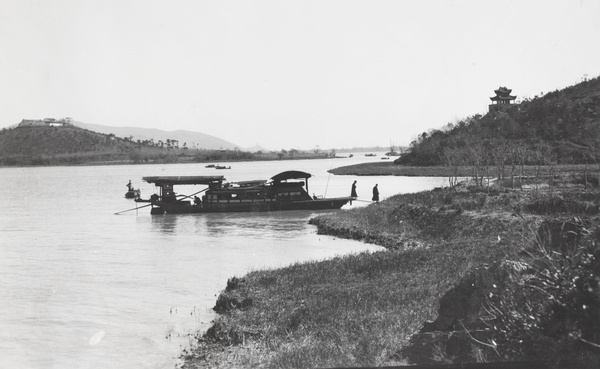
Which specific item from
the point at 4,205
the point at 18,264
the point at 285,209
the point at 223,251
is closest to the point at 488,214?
the point at 223,251

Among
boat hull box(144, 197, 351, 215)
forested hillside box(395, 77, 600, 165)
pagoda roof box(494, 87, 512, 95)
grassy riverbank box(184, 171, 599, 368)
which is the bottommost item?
boat hull box(144, 197, 351, 215)

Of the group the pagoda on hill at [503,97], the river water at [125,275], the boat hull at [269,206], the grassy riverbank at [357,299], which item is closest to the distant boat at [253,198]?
the boat hull at [269,206]

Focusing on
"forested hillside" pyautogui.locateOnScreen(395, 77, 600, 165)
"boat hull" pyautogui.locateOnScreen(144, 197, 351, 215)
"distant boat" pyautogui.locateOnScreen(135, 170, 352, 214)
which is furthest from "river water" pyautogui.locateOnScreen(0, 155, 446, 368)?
"forested hillside" pyautogui.locateOnScreen(395, 77, 600, 165)

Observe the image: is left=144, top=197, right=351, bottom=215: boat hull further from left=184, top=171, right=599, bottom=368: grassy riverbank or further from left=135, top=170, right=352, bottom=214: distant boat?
left=184, top=171, right=599, bottom=368: grassy riverbank

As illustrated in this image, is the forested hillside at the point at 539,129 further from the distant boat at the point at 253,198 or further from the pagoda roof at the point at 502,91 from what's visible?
the distant boat at the point at 253,198

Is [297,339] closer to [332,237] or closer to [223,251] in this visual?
[223,251]

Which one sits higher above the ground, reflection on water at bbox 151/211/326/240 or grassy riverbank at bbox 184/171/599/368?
grassy riverbank at bbox 184/171/599/368
